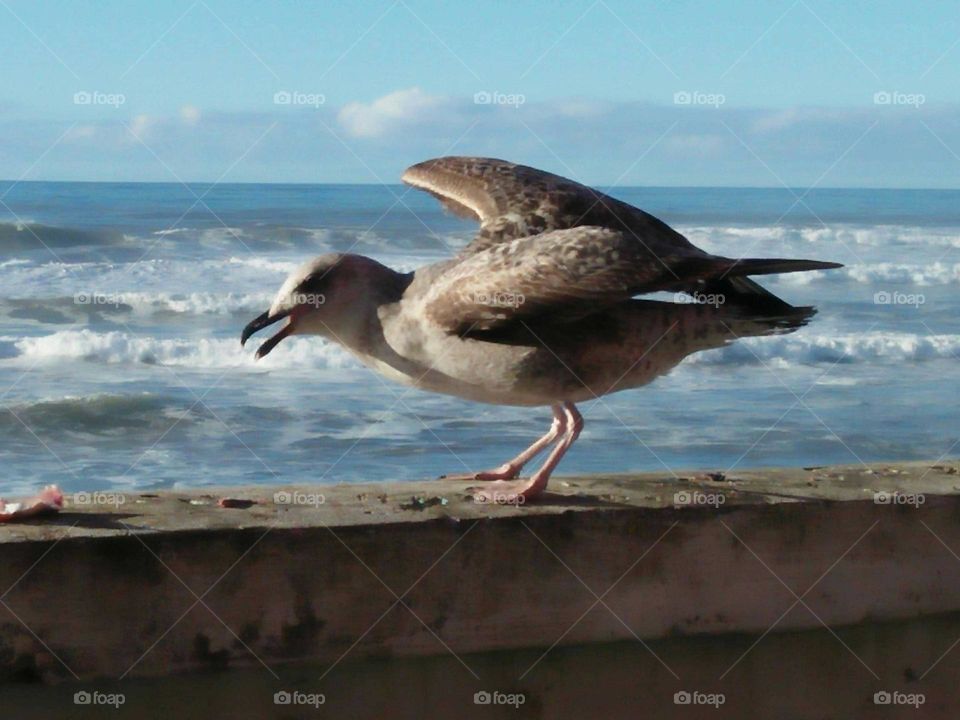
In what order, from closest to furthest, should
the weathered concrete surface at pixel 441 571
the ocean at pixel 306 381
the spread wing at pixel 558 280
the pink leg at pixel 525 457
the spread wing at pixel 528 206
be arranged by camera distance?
the weathered concrete surface at pixel 441 571 < the spread wing at pixel 558 280 < the pink leg at pixel 525 457 < the spread wing at pixel 528 206 < the ocean at pixel 306 381

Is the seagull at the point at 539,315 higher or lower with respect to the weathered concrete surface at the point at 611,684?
higher

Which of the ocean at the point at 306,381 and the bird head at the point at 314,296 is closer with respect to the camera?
the bird head at the point at 314,296

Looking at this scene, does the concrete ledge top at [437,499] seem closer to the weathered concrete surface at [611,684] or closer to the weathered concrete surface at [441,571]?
the weathered concrete surface at [441,571]

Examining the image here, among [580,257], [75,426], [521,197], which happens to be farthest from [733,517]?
[75,426]

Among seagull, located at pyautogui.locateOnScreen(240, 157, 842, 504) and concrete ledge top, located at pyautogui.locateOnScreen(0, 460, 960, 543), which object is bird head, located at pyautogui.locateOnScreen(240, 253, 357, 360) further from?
concrete ledge top, located at pyautogui.locateOnScreen(0, 460, 960, 543)

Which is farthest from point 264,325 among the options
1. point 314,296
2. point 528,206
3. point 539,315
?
point 528,206

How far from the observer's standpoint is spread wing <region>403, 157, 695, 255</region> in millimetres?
4086

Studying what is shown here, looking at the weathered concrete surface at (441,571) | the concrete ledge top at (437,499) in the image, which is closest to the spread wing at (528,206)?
the concrete ledge top at (437,499)

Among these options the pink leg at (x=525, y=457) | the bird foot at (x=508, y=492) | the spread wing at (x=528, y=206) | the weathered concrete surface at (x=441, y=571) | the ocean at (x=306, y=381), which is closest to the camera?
the weathered concrete surface at (x=441, y=571)

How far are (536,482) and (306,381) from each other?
289 inches

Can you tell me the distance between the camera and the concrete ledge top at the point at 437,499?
8.62ft

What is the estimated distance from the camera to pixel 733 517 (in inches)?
112

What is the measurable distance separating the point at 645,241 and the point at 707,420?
5.99 metres

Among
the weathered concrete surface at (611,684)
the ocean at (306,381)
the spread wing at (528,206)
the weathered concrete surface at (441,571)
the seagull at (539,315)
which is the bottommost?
the weathered concrete surface at (611,684)
